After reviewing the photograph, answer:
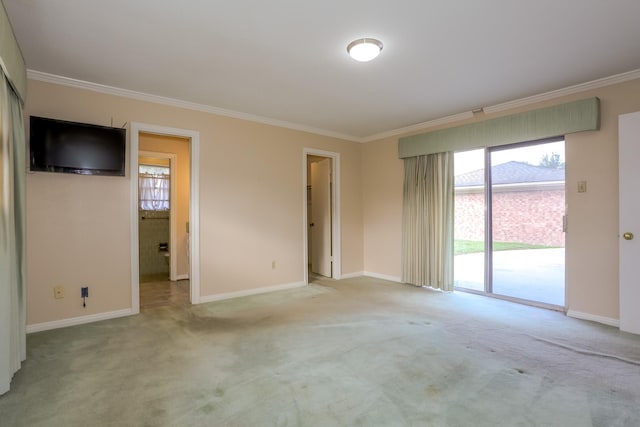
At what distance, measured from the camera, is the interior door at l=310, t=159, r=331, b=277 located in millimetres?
5617

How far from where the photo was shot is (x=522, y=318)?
11.2 feet

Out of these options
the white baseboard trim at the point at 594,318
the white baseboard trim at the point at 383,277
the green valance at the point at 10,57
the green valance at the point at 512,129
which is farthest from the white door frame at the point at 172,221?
the white baseboard trim at the point at 594,318

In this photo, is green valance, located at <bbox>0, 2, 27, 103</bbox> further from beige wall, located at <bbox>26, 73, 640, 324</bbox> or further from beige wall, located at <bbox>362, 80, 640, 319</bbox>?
beige wall, located at <bbox>362, 80, 640, 319</bbox>

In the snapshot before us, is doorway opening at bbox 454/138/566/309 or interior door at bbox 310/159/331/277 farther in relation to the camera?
interior door at bbox 310/159/331/277

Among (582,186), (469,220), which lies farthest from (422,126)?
(582,186)

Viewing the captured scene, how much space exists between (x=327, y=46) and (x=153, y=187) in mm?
4566

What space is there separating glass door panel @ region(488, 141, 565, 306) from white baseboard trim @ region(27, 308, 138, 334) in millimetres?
4589

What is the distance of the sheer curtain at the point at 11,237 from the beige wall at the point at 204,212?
70cm

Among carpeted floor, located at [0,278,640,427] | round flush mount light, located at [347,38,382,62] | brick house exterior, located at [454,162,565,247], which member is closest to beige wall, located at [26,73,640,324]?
brick house exterior, located at [454,162,565,247]

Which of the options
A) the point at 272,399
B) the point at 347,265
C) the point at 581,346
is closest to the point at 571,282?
the point at 581,346

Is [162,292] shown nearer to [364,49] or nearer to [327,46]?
[327,46]

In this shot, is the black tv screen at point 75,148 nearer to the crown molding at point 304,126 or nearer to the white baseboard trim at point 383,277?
the crown molding at point 304,126

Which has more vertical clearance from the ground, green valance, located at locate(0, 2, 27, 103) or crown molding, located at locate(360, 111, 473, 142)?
crown molding, located at locate(360, 111, 473, 142)

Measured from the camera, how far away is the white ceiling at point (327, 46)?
6.99 feet
